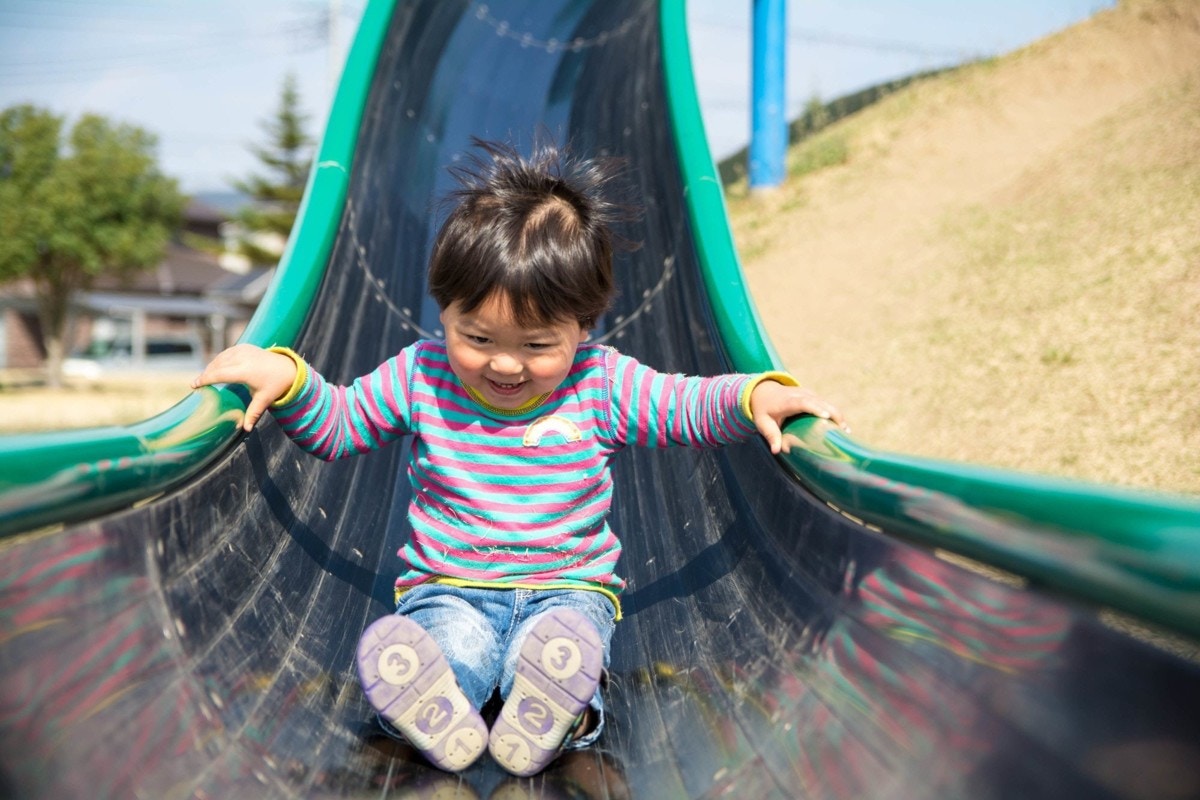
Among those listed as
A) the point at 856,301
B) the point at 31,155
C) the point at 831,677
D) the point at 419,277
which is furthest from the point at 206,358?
the point at 831,677

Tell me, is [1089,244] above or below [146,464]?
above

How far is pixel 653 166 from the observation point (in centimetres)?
391

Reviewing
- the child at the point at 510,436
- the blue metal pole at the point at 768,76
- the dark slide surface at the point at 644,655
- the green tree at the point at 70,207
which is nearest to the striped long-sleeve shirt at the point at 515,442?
the child at the point at 510,436

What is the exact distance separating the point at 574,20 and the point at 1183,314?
10.7ft

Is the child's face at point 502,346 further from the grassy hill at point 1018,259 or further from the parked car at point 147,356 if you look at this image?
the parked car at point 147,356

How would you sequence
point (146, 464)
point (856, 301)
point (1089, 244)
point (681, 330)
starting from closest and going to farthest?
point (146, 464), point (681, 330), point (1089, 244), point (856, 301)

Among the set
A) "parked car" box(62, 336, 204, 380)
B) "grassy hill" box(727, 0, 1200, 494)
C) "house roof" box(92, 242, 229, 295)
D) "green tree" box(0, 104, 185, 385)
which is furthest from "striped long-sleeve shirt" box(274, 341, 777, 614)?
"house roof" box(92, 242, 229, 295)

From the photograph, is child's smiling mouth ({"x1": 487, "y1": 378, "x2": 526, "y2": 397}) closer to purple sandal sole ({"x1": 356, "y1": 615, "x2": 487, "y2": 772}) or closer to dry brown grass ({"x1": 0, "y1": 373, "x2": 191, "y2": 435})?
purple sandal sole ({"x1": 356, "y1": 615, "x2": 487, "y2": 772})

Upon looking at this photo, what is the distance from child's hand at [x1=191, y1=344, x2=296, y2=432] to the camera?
5.63 ft

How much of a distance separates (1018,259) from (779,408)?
15.5 feet

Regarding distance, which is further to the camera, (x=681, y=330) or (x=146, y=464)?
(x=681, y=330)

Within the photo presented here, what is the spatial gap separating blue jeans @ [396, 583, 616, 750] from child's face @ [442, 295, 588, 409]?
37 cm

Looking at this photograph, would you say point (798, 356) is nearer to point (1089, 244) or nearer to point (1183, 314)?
point (1089, 244)

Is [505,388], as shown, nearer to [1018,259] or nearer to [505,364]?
[505,364]
